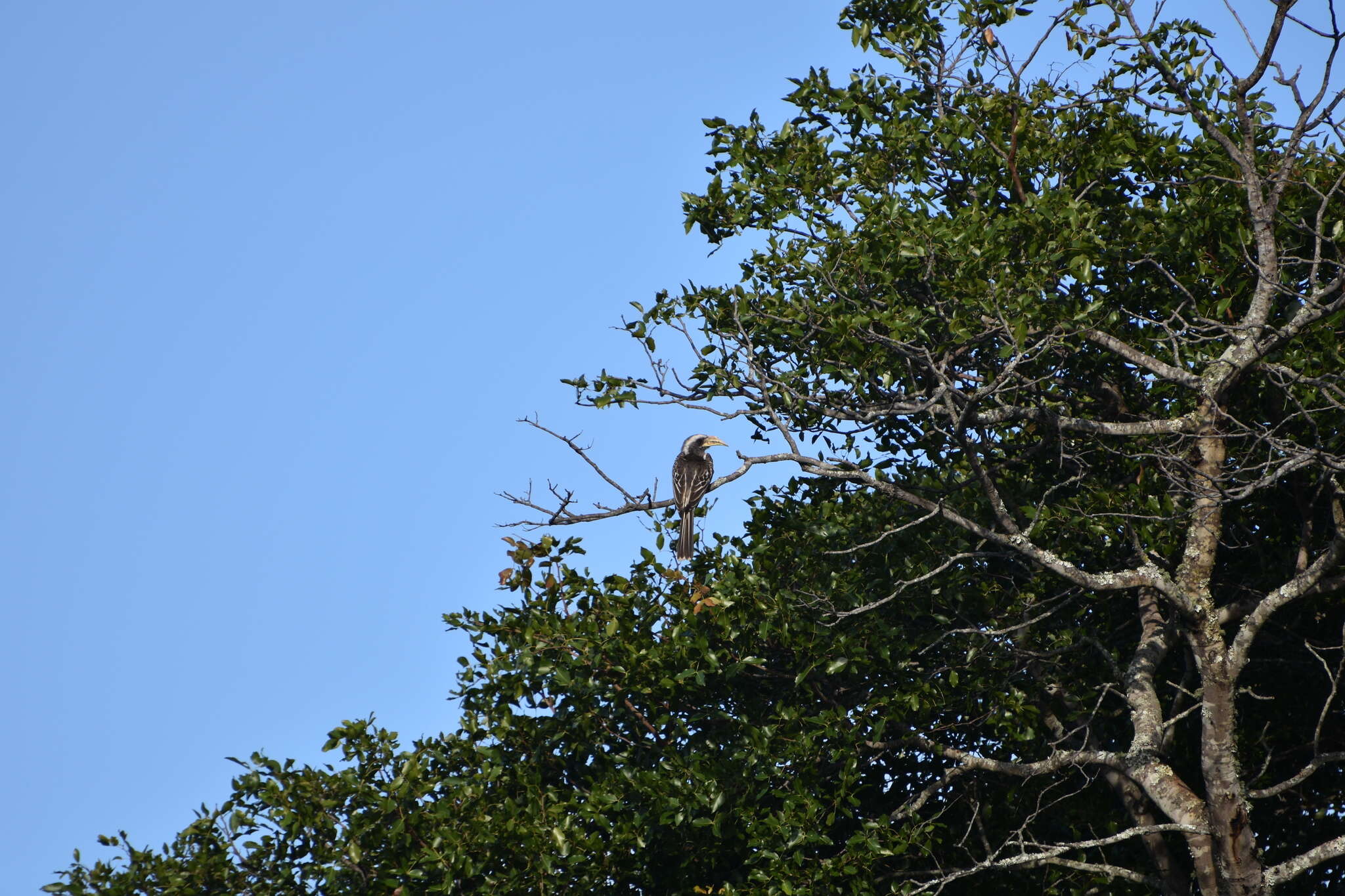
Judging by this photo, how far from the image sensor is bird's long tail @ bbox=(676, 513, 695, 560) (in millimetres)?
14414

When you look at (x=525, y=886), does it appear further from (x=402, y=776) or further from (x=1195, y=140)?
(x=1195, y=140)

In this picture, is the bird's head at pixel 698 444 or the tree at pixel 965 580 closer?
the tree at pixel 965 580

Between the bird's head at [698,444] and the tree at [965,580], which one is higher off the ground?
the bird's head at [698,444]

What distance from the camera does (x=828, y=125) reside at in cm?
1401

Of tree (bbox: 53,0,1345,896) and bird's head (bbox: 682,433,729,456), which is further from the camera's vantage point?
bird's head (bbox: 682,433,729,456)

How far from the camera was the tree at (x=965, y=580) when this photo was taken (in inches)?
455

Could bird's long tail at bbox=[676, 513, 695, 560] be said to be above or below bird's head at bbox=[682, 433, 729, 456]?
below

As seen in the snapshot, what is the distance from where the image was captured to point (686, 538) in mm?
14492

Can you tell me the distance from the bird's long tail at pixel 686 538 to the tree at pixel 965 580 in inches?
8.1

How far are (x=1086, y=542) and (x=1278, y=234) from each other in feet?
11.7

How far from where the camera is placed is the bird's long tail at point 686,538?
47.3ft

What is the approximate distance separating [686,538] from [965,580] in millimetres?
3119

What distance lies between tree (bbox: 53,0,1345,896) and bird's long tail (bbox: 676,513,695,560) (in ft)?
0.68

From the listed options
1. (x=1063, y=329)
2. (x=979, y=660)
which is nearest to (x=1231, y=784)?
(x=979, y=660)
